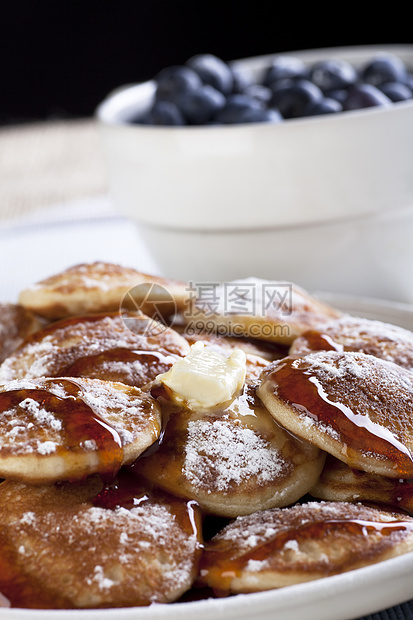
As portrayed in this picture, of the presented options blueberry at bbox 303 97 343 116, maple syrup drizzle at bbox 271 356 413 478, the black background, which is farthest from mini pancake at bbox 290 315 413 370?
the black background

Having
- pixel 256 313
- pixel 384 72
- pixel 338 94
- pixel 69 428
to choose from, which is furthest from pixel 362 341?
pixel 384 72

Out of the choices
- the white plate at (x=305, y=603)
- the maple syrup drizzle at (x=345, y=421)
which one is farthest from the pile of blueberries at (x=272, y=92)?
the white plate at (x=305, y=603)

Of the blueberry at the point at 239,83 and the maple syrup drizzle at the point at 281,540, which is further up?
the blueberry at the point at 239,83

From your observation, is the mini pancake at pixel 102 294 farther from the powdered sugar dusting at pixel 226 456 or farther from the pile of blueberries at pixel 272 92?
the pile of blueberries at pixel 272 92

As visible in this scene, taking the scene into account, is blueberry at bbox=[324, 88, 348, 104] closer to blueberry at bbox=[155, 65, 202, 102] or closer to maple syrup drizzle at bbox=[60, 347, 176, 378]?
blueberry at bbox=[155, 65, 202, 102]

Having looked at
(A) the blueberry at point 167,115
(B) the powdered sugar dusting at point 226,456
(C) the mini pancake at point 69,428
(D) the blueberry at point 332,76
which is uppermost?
(D) the blueberry at point 332,76

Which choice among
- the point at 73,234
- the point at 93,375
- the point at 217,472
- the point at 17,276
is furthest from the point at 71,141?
the point at 217,472

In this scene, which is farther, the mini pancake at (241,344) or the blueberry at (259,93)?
the blueberry at (259,93)
